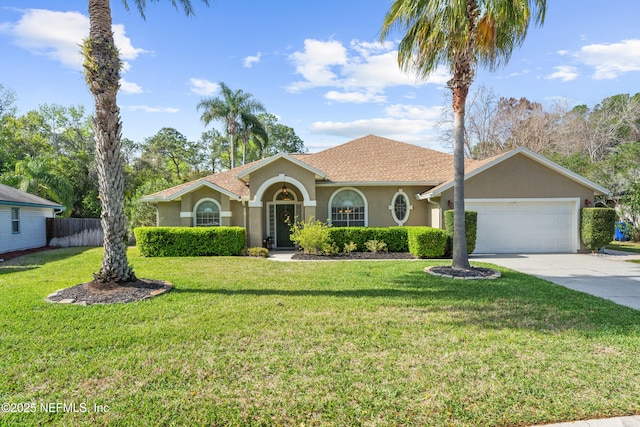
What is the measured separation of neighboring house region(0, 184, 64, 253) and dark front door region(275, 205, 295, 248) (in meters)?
12.5

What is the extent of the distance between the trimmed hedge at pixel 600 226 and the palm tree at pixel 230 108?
2573 centimetres

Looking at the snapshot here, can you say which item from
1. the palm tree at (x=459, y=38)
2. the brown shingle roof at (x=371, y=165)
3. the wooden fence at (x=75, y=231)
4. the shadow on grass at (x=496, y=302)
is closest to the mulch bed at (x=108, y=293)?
the shadow on grass at (x=496, y=302)

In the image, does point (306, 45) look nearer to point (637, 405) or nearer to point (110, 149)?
point (110, 149)

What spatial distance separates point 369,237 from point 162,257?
916 centimetres

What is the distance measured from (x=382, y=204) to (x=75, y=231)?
1870 cm

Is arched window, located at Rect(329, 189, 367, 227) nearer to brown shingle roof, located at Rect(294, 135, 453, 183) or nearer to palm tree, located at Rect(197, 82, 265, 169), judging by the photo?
brown shingle roof, located at Rect(294, 135, 453, 183)

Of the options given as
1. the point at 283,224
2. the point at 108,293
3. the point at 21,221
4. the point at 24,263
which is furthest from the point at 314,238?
the point at 21,221

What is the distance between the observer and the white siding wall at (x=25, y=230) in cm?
1645

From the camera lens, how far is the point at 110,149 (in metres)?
8.12

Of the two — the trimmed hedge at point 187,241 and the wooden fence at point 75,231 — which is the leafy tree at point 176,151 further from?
the trimmed hedge at point 187,241

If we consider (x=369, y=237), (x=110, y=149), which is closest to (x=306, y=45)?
(x=369, y=237)

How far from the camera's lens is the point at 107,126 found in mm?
8102

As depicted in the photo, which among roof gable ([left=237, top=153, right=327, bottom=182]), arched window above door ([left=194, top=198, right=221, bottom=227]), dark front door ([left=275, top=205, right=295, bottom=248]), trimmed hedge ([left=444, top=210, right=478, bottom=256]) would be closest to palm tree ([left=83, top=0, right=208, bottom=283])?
roof gable ([left=237, top=153, right=327, bottom=182])

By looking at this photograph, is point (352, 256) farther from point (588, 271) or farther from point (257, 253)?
point (588, 271)
